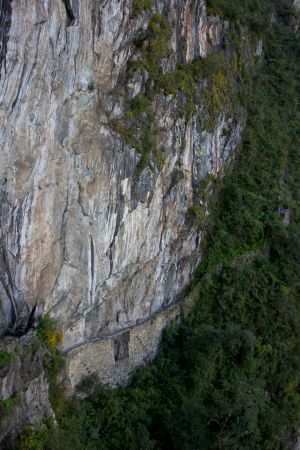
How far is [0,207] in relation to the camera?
9688 millimetres

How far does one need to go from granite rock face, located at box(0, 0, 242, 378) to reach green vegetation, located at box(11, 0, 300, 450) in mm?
1385

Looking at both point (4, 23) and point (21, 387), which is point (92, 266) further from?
point (4, 23)

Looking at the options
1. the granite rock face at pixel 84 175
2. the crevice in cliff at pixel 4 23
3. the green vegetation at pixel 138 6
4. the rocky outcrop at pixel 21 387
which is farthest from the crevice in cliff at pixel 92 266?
the green vegetation at pixel 138 6

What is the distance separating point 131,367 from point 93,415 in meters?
1.93

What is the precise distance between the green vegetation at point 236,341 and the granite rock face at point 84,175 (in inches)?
54.5

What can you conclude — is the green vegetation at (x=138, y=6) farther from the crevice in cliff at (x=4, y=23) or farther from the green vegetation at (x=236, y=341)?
the crevice in cliff at (x=4, y=23)

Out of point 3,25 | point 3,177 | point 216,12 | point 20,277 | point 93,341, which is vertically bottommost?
point 93,341

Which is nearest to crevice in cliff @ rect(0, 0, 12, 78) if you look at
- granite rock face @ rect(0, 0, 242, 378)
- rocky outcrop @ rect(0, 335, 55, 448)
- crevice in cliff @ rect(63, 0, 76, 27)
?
granite rock face @ rect(0, 0, 242, 378)

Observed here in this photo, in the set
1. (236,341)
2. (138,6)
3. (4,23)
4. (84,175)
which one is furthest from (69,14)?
(236,341)

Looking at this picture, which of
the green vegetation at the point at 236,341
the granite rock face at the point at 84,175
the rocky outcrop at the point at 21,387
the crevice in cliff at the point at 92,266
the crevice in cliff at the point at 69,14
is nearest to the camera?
the granite rock face at the point at 84,175

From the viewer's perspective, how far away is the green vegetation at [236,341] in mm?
12203

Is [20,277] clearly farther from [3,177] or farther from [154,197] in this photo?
[154,197]

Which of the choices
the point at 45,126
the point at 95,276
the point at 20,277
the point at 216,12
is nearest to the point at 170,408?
the point at 95,276

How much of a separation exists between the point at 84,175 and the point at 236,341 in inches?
276
